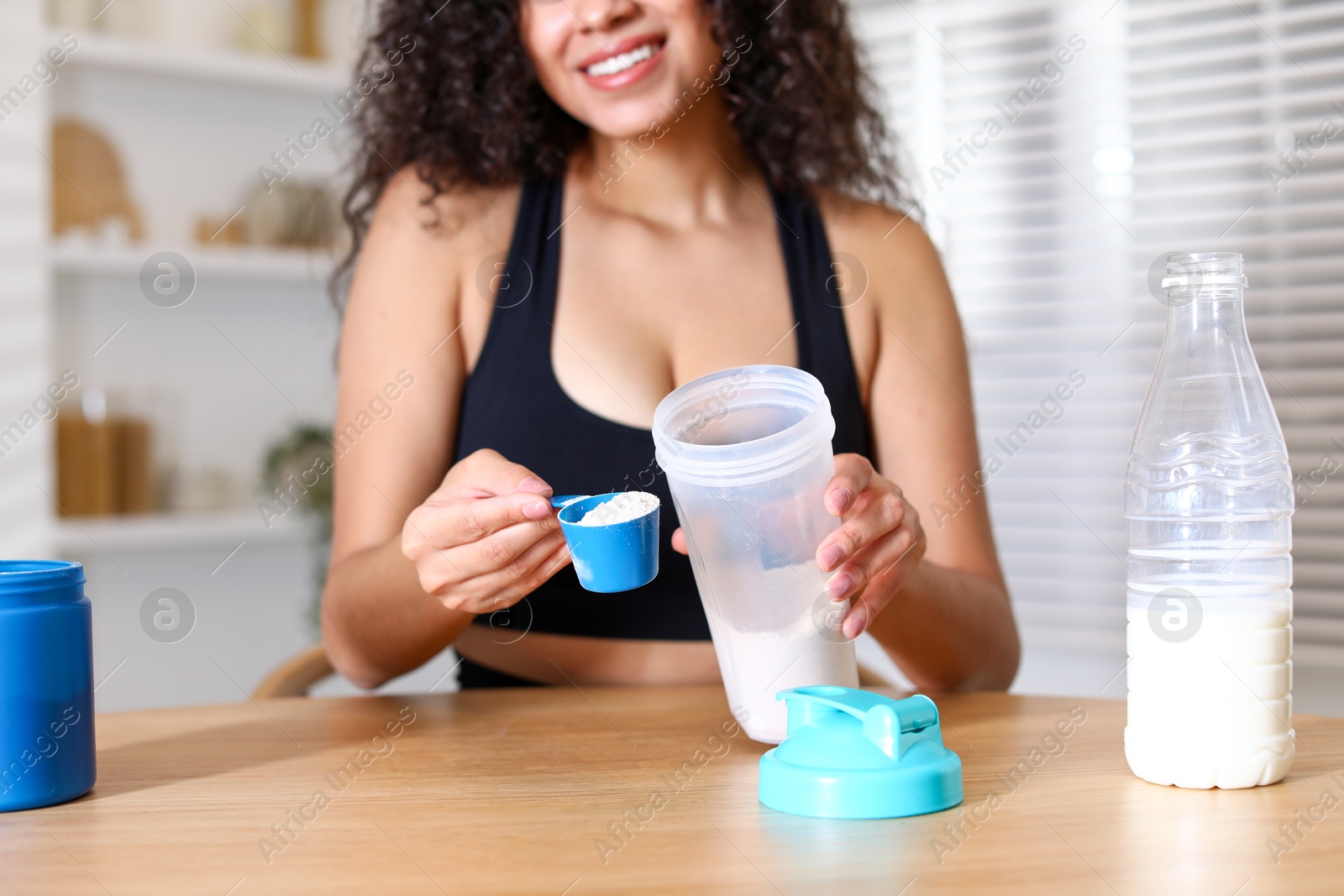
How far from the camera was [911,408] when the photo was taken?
129 cm

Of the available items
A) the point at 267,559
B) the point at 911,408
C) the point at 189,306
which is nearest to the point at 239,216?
the point at 189,306

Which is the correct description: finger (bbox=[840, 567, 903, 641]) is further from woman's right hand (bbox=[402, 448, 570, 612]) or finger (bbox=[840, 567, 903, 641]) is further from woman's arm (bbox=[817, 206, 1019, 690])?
woman's right hand (bbox=[402, 448, 570, 612])

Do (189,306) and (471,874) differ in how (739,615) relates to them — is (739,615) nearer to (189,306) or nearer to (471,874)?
(471,874)

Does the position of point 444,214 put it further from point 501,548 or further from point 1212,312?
point 1212,312

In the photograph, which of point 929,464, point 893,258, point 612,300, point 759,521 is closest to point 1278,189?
point 893,258

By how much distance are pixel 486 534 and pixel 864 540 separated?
0.83ft

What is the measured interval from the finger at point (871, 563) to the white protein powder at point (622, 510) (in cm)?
13

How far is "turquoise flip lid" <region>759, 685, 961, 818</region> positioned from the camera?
659 millimetres

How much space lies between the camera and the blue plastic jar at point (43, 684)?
68 centimetres

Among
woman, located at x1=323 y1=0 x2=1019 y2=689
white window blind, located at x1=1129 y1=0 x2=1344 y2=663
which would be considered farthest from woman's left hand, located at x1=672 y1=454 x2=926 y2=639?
white window blind, located at x1=1129 y1=0 x2=1344 y2=663

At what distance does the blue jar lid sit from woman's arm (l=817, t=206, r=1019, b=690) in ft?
1.82

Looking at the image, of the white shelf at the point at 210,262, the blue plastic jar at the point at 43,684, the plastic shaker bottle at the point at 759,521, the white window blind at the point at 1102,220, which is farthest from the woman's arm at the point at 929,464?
the white shelf at the point at 210,262

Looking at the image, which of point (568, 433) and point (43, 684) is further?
point (568, 433)

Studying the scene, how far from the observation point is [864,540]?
2.54 ft
